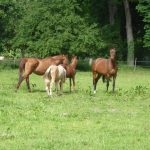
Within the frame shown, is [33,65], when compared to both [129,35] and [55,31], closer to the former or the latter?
[55,31]

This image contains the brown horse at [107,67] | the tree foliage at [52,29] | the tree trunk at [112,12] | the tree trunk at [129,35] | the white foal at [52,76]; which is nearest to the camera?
the white foal at [52,76]

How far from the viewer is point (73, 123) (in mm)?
13211

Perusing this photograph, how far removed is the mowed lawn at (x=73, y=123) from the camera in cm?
1061

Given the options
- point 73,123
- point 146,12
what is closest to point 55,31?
point 146,12

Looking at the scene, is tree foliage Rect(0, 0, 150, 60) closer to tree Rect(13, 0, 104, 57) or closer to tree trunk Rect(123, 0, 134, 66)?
tree Rect(13, 0, 104, 57)

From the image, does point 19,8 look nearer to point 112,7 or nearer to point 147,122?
point 112,7

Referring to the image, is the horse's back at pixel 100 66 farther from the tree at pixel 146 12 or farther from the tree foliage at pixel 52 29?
the tree at pixel 146 12

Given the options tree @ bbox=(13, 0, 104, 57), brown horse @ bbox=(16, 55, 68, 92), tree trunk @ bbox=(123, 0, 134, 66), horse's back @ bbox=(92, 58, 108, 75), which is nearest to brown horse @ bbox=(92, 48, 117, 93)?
horse's back @ bbox=(92, 58, 108, 75)

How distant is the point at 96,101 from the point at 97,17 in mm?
37064

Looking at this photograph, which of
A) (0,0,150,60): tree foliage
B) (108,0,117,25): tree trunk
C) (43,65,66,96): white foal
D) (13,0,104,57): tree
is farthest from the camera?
(108,0,117,25): tree trunk

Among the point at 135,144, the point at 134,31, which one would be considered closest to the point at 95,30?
the point at 134,31

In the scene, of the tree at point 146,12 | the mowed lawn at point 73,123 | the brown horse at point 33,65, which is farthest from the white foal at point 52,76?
the tree at point 146,12

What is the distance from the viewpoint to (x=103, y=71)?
23219mm

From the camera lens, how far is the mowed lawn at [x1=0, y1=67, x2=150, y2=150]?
10609 mm
